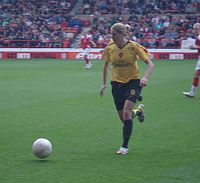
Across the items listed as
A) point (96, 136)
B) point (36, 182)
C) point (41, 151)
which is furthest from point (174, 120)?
point (36, 182)

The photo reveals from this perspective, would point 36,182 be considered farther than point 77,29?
No

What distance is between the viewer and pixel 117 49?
905 centimetres

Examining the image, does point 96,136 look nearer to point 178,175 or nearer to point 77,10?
point 178,175

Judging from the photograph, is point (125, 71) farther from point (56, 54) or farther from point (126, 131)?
point (56, 54)

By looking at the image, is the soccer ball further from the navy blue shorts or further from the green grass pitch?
the navy blue shorts

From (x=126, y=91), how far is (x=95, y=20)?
37.3m

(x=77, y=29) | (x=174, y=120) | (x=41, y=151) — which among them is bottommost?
(x=77, y=29)

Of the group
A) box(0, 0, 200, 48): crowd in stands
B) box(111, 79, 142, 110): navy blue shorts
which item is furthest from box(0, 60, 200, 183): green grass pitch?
box(0, 0, 200, 48): crowd in stands

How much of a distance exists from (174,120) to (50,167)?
16.4ft

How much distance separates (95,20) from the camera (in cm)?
4588

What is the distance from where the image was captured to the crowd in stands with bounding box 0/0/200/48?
140 ft

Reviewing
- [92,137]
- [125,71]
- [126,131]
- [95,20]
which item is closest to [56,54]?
[95,20]

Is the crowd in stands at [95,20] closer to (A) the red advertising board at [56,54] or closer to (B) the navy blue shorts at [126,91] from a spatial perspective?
(A) the red advertising board at [56,54]

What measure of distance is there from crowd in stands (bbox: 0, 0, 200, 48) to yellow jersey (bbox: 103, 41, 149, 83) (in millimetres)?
32058
